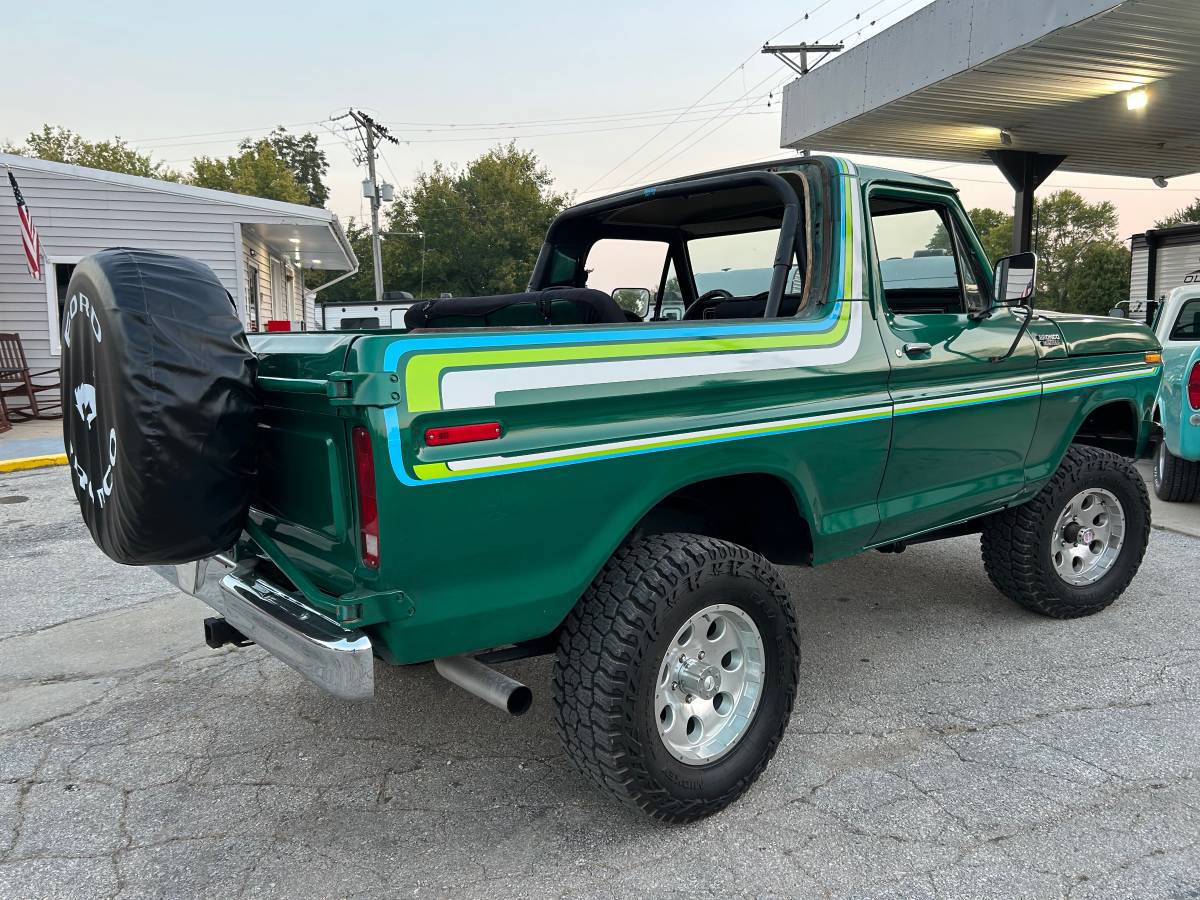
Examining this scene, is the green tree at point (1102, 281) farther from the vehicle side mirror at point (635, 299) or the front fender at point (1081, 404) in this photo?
the vehicle side mirror at point (635, 299)

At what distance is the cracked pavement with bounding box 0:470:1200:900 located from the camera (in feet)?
8.00

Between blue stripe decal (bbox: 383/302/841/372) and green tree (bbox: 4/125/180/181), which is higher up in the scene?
green tree (bbox: 4/125/180/181)

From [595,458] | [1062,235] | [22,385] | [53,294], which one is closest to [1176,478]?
[595,458]

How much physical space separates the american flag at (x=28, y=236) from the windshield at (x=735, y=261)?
36.1ft

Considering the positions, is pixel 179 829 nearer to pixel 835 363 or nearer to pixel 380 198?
pixel 835 363

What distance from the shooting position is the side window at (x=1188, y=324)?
755 centimetres

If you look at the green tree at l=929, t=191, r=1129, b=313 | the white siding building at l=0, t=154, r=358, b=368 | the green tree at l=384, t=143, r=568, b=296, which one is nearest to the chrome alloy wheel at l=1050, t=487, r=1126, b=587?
the white siding building at l=0, t=154, r=358, b=368

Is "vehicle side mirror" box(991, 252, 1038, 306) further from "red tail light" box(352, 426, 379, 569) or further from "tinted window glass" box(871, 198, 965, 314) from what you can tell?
"red tail light" box(352, 426, 379, 569)

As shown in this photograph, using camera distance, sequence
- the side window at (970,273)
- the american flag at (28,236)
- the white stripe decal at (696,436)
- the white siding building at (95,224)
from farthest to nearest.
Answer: the white siding building at (95,224)
the american flag at (28,236)
the side window at (970,273)
the white stripe decal at (696,436)

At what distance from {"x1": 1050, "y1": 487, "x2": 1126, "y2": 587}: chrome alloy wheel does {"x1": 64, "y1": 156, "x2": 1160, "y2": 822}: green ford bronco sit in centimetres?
57

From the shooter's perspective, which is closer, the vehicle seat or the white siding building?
the vehicle seat

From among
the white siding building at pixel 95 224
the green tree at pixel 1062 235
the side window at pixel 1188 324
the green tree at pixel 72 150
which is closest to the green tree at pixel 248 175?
the green tree at pixel 72 150

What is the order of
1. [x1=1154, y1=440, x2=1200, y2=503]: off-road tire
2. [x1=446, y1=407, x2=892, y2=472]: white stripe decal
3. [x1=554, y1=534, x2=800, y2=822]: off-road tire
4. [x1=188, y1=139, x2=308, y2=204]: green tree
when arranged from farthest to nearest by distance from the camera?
[x1=188, y1=139, x2=308, y2=204]: green tree → [x1=1154, y1=440, x2=1200, y2=503]: off-road tire → [x1=554, y1=534, x2=800, y2=822]: off-road tire → [x1=446, y1=407, x2=892, y2=472]: white stripe decal

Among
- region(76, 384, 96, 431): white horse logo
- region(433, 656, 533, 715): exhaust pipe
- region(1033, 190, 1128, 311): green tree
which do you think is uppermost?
region(1033, 190, 1128, 311): green tree
